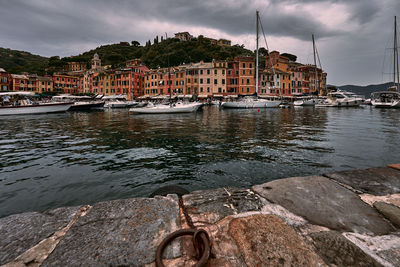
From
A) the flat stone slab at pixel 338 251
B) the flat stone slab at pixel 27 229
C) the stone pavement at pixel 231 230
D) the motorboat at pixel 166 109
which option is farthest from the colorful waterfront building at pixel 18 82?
the flat stone slab at pixel 338 251

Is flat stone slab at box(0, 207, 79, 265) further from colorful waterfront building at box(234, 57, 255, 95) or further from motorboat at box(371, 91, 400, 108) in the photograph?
colorful waterfront building at box(234, 57, 255, 95)

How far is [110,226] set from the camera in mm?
2113

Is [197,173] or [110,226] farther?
[197,173]

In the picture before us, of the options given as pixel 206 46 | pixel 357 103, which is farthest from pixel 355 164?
pixel 206 46

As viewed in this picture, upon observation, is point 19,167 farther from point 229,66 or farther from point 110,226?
point 229,66

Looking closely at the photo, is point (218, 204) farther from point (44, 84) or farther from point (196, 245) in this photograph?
point (44, 84)

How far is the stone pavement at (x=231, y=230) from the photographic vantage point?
5.55 ft

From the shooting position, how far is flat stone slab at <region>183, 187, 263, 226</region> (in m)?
2.35

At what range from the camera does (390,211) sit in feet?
7.84

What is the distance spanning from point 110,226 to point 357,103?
210ft

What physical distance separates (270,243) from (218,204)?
88 cm

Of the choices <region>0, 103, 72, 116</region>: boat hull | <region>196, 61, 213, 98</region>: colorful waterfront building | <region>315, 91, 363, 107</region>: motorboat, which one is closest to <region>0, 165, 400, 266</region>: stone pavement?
<region>0, 103, 72, 116</region>: boat hull

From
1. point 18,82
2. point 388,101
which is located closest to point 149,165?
point 388,101

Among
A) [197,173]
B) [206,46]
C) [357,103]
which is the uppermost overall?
[206,46]
